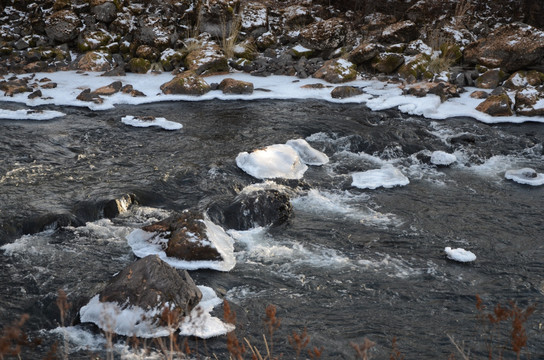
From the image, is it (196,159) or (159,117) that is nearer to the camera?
(196,159)

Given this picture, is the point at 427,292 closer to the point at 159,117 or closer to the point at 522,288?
the point at 522,288

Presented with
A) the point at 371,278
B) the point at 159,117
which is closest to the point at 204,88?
the point at 159,117

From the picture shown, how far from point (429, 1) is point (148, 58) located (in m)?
9.34

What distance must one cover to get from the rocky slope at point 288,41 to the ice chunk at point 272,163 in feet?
15.9

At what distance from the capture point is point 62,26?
15.9 metres

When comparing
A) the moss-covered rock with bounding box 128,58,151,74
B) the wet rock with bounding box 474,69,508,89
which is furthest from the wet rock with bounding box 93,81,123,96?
the wet rock with bounding box 474,69,508,89

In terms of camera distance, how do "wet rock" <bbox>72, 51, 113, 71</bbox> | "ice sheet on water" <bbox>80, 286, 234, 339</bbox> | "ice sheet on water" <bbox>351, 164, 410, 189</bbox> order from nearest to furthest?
1. "ice sheet on water" <bbox>80, 286, 234, 339</bbox>
2. "ice sheet on water" <bbox>351, 164, 410, 189</bbox>
3. "wet rock" <bbox>72, 51, 113, 71</bbox>

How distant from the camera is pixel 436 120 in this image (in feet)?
36.5

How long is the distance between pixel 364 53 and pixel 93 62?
7.33 metres

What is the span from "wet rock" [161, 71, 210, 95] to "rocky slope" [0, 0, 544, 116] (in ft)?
0.10

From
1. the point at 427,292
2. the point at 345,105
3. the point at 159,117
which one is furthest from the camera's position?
the point at 345,105

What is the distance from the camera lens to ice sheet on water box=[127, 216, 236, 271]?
5.52 m

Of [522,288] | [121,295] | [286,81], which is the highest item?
[121,295]

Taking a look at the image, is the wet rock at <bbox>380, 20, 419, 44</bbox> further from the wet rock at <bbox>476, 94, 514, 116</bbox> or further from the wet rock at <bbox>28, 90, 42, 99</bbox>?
the wet rock at <bbox>28, 90, 42, 99</bbox>
